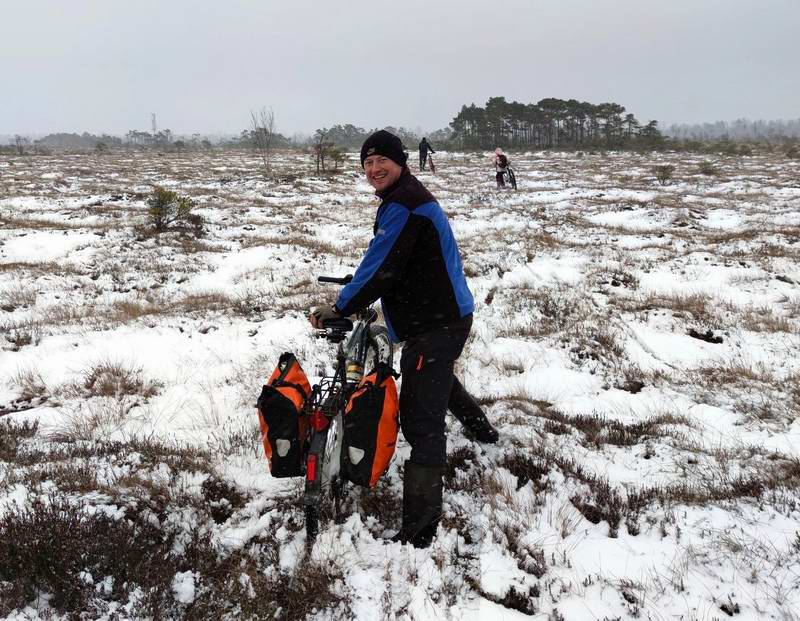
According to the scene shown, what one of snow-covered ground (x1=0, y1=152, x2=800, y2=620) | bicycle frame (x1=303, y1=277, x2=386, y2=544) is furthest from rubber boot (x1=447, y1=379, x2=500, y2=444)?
bicycle frame (x1=303, y1=277, x2=386, y2=544)

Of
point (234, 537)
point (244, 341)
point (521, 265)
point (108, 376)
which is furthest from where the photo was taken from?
point (521, 265)

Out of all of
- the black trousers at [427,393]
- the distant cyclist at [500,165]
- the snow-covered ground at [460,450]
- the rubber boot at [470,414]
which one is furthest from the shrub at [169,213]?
the distant cyclist at [500,165]

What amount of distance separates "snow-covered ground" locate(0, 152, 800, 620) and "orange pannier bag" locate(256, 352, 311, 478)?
1.82ft

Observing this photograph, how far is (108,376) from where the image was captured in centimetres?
513

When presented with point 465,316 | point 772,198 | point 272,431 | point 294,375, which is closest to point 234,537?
point 272,431

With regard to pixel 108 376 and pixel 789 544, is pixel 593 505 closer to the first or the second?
pixel 789 544

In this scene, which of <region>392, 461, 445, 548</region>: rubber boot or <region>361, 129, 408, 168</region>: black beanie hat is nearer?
<region>361, 129, 408, 168</region>: black beanie hat

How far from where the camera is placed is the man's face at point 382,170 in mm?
2592

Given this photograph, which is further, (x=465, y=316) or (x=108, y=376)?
(x=108, y=376)

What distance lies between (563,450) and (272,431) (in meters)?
2.42

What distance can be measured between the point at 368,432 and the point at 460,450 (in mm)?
1333

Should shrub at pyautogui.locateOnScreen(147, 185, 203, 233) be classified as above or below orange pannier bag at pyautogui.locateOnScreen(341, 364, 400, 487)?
above

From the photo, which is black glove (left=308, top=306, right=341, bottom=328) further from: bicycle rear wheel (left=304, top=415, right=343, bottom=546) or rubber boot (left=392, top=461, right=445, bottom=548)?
rubber boot (left=392, top=461, right=445, bottom=548)

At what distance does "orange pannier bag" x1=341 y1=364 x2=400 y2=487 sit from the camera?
8.33 feet
